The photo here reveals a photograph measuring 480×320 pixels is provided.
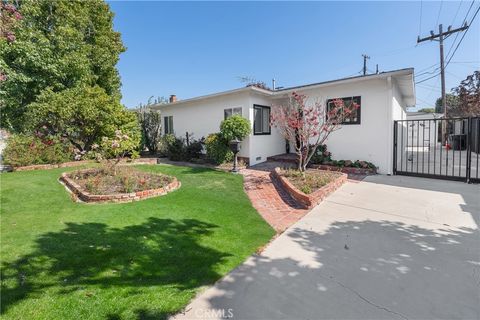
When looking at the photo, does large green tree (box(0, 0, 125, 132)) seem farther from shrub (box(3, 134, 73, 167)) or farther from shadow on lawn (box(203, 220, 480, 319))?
shadow on lawn (box(203, 220, 480, 319))

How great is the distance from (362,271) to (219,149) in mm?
7673

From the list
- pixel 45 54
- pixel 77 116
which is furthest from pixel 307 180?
pixel 45 54

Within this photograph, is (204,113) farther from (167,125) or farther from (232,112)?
(167,125)

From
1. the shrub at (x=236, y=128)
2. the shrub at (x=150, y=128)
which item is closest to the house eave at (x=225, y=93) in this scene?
the shrub at (x=150, y=128)

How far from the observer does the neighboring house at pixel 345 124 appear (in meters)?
8.43

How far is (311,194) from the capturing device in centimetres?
553

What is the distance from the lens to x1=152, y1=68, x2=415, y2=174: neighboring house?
8.43 meters

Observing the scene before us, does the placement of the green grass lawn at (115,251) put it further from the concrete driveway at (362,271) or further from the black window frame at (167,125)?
the black window frame at (167,125)

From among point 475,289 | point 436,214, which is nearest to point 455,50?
point 436,214

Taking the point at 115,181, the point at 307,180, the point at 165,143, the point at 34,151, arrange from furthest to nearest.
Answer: the point at 165,143
the point at 34,151
the point at 307,180
the point at 115,181

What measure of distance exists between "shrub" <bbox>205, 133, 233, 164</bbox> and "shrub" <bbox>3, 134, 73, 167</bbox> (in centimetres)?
582

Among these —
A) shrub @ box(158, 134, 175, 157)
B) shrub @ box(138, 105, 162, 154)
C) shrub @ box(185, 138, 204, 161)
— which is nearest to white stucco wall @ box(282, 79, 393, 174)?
shrub @ box(185, 138, 204, 161)

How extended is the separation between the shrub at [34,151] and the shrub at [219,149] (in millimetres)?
5825

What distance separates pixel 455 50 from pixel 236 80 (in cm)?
1355
